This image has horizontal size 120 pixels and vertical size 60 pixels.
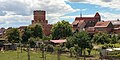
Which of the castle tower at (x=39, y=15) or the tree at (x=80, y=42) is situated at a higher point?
the castle tower at (x=39, y=15)

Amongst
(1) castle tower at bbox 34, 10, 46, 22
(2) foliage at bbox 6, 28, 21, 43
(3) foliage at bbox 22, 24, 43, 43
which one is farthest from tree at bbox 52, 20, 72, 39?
(1) castle tower at bbox 34, 10, 46, 22

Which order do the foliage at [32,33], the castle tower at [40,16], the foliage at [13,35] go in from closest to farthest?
Answer: the foliage at [13,35] < the foliage at [32,33] < the castle tower at [40,16]

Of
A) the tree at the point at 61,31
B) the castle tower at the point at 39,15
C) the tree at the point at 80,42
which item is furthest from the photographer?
the castle tower at the point at 39,15

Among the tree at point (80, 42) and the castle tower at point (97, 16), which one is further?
the castle tower at point (97, 16)

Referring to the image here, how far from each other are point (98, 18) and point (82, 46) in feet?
207

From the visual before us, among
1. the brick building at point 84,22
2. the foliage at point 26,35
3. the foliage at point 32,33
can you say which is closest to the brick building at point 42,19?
the brick building at point 84,22

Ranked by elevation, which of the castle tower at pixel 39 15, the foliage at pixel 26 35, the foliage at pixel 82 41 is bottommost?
the foliage at pixel 26 35

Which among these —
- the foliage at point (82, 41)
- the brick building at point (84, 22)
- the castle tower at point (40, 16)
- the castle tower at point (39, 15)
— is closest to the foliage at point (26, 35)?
the foliage at point (82, 41)

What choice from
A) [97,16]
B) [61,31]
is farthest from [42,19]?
[61,31]

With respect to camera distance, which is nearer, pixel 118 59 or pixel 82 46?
pixel 118 59

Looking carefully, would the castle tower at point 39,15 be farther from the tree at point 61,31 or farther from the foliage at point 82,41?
the foliage at point 82,41

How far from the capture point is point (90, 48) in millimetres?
67750

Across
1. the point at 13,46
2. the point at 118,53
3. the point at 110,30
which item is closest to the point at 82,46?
the point at 118,53

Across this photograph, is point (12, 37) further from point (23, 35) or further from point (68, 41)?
point (68, 41)
